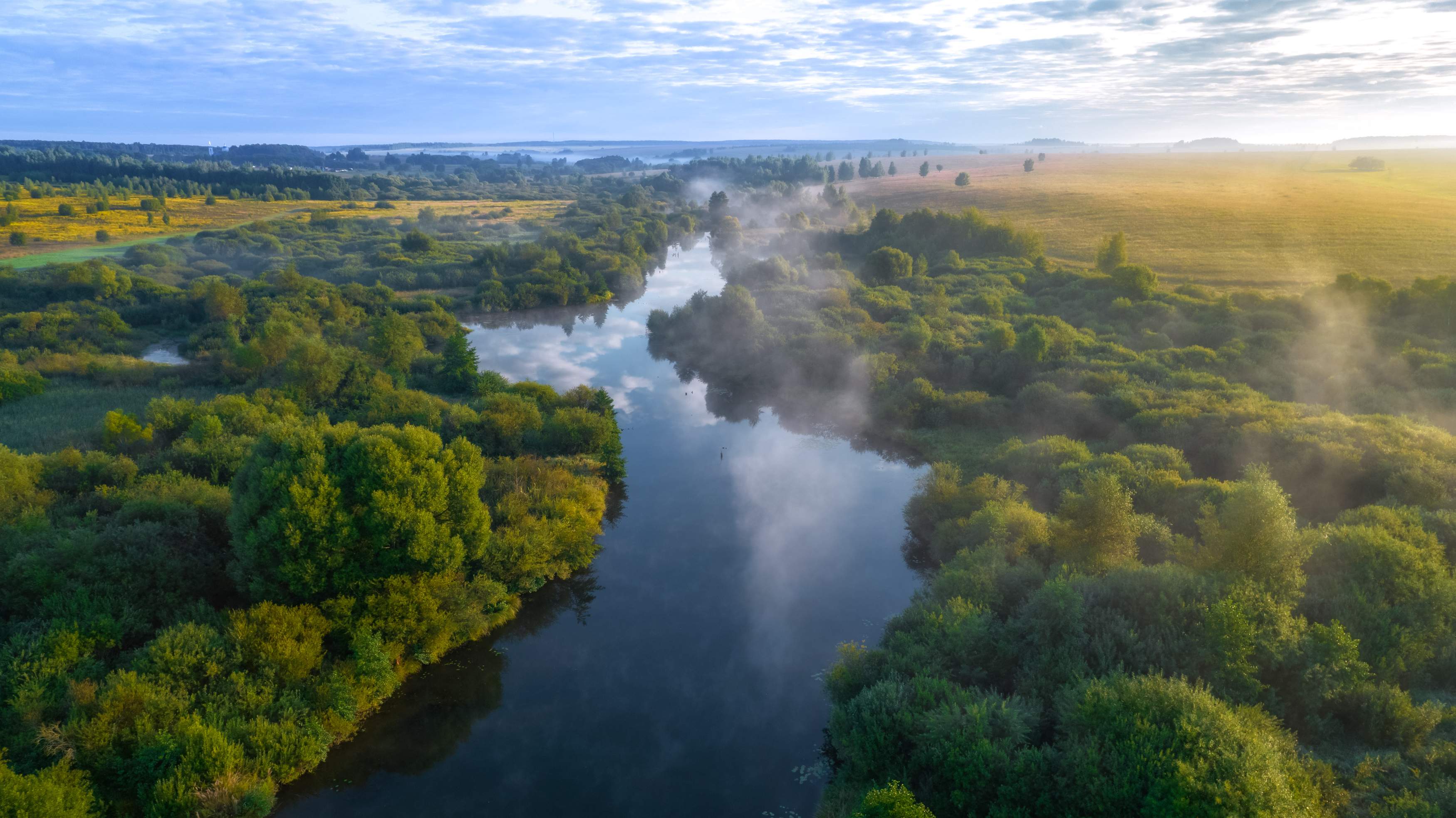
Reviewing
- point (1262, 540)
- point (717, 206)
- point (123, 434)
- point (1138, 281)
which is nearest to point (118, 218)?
A: point (717, 206)

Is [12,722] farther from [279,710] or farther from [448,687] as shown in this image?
[448,687]

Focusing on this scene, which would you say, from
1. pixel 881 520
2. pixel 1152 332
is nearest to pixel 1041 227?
pixel 1152 332

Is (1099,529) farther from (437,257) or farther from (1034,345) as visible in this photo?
(437,257)

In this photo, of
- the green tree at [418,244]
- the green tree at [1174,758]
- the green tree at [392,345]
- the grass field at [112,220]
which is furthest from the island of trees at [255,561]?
the grass field at [112,220]

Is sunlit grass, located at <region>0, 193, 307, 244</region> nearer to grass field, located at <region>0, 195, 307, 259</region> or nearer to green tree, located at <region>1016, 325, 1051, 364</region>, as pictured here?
grass field, located at <region>0, 195, 307, 259</region>

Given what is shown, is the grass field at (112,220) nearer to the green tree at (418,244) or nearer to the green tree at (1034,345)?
the green tree at (418,244)
